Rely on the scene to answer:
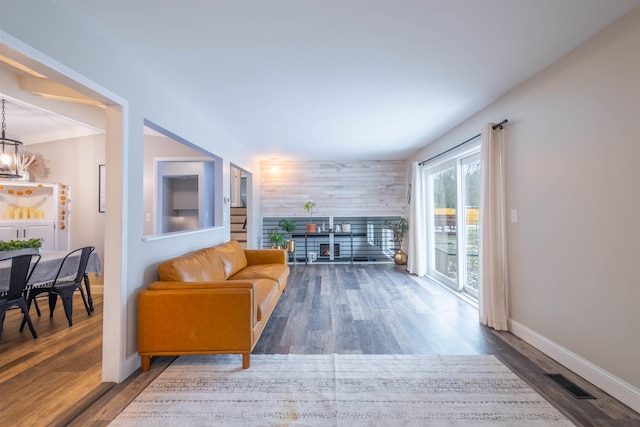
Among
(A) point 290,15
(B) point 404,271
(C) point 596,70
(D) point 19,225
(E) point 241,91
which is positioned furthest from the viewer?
(B) point 404,271

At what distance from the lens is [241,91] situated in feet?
9.06

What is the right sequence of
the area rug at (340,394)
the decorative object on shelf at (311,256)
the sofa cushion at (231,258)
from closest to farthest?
the area rug at (340,394), the sofa cushion at (231,258), the decorative object on shelf at (311,256)

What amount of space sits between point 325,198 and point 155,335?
15.7 feet

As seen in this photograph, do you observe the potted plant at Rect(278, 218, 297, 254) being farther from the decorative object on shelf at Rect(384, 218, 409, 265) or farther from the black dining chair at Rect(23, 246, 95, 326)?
the black dining chair at Rect(23, 246, 95, 326)

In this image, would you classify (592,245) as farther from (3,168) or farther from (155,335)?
(3,168)

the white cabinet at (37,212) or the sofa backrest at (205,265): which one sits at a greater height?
the white cabinet at (37,212)

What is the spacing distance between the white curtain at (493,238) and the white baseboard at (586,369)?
27cm

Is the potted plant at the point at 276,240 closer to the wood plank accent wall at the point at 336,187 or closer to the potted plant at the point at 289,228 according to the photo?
the potted plant at the point at 289,228

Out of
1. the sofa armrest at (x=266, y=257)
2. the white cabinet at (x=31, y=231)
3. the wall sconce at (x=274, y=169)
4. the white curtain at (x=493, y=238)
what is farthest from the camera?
the wall sconce at (x=274, y=169)

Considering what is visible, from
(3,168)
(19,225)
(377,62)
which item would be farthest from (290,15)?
(19,225)

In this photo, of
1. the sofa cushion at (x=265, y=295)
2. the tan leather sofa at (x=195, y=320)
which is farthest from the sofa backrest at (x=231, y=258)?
the tan leather sofa at (x=195, y=320)

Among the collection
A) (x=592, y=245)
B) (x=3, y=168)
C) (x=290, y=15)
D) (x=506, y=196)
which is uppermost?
(x=290, y=15)

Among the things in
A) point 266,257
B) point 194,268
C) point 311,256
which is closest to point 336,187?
point 311,256

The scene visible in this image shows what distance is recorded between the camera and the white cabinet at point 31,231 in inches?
162
